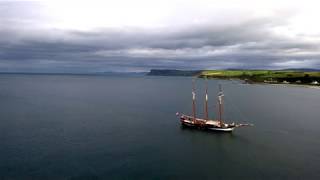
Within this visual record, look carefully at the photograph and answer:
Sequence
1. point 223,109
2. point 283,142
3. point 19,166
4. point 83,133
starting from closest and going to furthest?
point 19,166 < point 283,142 < point 83,133 < point 223,109

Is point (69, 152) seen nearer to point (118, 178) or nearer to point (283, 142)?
point (118, 178)

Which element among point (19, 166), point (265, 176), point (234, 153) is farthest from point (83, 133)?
point (265, 176)

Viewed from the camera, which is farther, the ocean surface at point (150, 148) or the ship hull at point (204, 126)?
the ship hull at point (204, 126)

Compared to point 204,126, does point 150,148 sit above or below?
below

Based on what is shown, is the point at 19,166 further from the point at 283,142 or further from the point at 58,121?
the point at 283,142

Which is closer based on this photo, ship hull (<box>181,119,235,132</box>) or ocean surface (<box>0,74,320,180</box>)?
ocean surface (<box>0,74,320,180</box>)

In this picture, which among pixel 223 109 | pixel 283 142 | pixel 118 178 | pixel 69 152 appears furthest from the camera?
pixel 223 109

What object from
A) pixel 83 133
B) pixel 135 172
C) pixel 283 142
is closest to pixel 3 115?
pixel 83 133

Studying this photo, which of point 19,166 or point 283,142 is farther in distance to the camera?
point 283,142

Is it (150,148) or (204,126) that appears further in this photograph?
(204,126)
